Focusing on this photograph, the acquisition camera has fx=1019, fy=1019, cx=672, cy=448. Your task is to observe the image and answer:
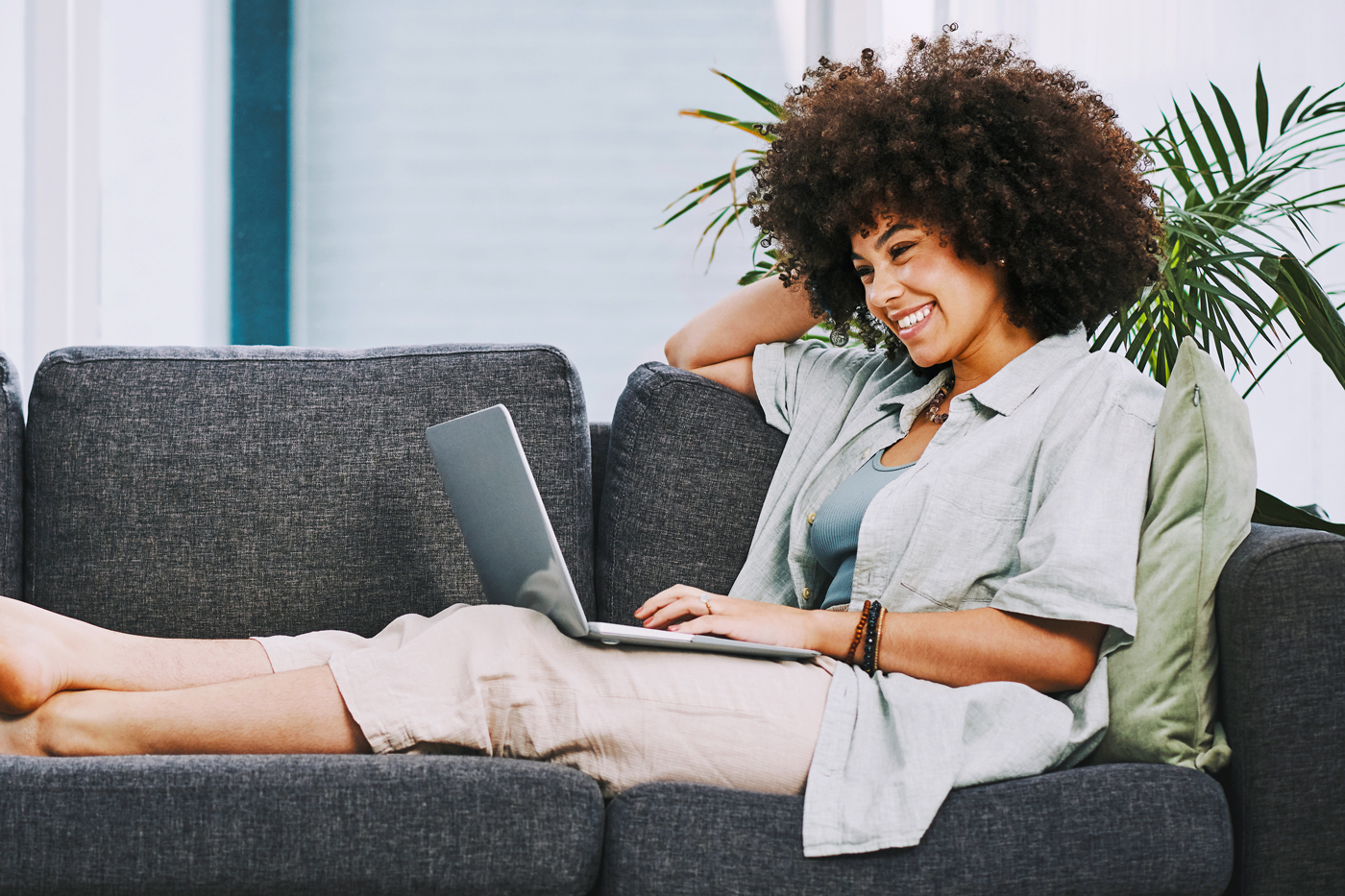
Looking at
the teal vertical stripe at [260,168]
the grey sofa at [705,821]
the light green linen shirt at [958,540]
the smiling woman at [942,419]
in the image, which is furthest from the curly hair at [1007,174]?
the teal vertical stripe at [260,168]

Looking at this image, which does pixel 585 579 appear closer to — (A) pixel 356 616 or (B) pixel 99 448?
(A) pixel 356 616

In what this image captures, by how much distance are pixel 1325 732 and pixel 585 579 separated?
3.19 feet

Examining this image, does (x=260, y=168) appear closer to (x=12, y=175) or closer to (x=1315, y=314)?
(x=12, y=175)

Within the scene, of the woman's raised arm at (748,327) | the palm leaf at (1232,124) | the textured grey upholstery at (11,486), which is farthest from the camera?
the palm leaf at (1232,124)

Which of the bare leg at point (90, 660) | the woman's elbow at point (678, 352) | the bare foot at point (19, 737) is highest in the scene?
the woman's elbow at point (678, 352)

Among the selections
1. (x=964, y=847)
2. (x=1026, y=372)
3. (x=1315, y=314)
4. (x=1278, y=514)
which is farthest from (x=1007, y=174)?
(x=964, y=847)

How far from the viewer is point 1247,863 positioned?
1.04 m

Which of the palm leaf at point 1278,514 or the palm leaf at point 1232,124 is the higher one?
the palm leaf at point 1232,124

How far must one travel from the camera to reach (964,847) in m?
0.98

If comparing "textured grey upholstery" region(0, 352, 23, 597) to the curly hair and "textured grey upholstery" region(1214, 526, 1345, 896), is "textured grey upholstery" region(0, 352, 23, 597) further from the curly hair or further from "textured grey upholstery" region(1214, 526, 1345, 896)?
"textured grey upholstery" region(1214, 526, 1345, 896)

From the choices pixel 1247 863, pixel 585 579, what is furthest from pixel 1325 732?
pixel 585 579

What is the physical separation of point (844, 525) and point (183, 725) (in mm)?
811

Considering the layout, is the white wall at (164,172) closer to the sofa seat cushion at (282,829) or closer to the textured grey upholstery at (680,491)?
the textured grey upholstery at (680,491)

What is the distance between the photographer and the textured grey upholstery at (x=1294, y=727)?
102 centimetres
